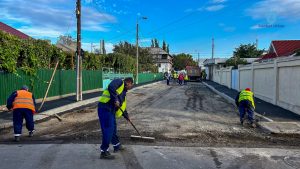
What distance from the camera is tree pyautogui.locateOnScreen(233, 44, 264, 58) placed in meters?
77.8

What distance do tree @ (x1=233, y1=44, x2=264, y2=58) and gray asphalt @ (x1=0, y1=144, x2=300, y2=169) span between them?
71598 millimetres

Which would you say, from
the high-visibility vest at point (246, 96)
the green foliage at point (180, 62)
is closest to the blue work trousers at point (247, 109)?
the high-visibility vest at point (246, 96)

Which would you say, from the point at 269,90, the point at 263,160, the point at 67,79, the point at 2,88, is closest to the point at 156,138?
the point at 263,160

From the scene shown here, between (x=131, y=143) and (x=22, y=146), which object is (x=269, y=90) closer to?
(x=131, y=143)

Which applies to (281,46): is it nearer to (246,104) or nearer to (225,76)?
(225,76)

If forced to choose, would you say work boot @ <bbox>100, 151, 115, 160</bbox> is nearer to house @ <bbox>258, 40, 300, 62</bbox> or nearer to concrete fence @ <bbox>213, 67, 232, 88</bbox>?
concrete fence @ <bbox>213, 67, 232, 88</bbox>

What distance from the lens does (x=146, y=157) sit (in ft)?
24.4

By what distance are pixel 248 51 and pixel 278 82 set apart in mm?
62948

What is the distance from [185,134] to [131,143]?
2.00m

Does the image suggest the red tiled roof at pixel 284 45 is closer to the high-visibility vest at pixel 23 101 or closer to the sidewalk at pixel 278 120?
the sidewalk at pixel 278 120

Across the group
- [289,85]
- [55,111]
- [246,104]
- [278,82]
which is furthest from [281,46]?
[55,111]

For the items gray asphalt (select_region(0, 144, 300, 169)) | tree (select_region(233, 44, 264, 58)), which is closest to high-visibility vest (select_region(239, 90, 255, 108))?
gray asphalt (select_region(0, 144, 300, 169))

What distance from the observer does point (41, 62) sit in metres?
20.6

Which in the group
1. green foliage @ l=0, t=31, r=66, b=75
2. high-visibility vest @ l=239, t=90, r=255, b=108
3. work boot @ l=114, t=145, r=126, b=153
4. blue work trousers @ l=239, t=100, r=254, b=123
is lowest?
work boot @ l=114, t=145, r=126, b=153
